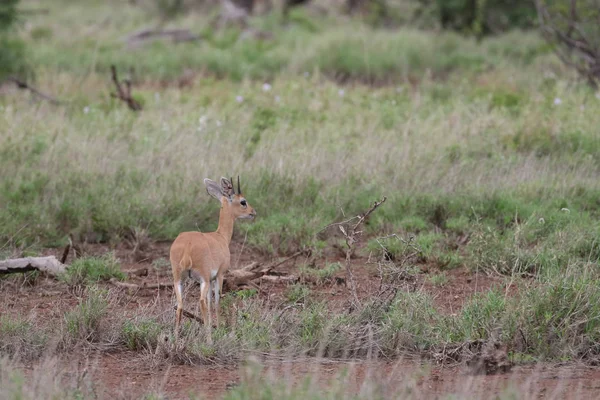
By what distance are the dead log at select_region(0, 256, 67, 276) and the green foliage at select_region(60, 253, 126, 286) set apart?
8 centimetres

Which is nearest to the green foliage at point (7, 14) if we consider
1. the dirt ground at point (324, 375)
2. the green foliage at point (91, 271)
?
the green foliage at point (91, 271)

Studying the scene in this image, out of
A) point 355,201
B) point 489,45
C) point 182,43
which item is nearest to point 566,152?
point 355,201

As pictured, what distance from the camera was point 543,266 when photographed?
7406mm

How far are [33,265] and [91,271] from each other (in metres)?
0.45

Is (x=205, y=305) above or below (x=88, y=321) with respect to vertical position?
above

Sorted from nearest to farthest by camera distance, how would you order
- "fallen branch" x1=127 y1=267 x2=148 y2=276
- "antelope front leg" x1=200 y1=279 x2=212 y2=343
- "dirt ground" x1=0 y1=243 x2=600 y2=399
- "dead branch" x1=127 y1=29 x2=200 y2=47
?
"dirt ground" x1=0 y1=243 x2=600 y2=399 < "antelope front leg" x1=200 y1=279 x2=212 y2=343 < "fallen branch" x1=127 y1=267 x2=148 y2=276 < "dead branch" x1=127 y1=29 x2=200 y2=47

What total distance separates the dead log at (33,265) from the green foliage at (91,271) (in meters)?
0.08

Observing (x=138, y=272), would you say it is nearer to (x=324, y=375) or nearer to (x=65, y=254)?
(x=65, y=254)

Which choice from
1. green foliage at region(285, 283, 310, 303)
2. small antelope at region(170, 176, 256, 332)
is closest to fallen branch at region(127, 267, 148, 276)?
green foliage at region(285, 283, 310, 303)

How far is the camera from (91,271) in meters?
7.29

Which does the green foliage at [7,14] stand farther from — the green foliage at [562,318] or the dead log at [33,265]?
the green foliage at [562,318]

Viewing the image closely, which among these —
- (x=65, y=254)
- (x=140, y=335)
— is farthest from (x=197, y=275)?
(x=65, y=254)

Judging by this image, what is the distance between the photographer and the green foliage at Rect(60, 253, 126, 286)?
718cm

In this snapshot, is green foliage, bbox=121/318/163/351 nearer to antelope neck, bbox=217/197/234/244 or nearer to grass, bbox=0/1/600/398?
grass, bbox=0/1/600/398
